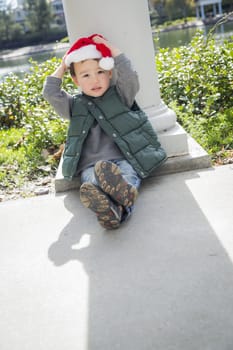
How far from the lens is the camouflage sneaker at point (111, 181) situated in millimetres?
2010

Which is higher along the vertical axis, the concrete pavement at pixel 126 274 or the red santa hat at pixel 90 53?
the red santa hat at pixel 90 53

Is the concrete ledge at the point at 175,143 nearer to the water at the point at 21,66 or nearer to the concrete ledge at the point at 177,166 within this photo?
the concrete ledge at the point at 177,166

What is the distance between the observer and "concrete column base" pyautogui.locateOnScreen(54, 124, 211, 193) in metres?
2.71

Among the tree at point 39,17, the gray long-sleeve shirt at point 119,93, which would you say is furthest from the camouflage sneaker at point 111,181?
the tree at point 39,17

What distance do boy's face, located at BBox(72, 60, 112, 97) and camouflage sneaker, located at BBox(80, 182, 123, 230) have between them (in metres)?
0.74

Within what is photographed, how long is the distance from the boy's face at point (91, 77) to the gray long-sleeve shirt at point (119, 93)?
0.31 ft

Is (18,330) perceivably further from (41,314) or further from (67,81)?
(67,81)

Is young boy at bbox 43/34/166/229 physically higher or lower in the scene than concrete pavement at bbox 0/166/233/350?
higher

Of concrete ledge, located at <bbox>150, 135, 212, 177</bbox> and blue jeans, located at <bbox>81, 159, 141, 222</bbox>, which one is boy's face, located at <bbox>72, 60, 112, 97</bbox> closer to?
blue jeans, located at <bbox>81, 159, 141, 222</bbox>

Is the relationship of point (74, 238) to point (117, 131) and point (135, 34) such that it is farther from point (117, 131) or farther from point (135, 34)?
point (135, 34)

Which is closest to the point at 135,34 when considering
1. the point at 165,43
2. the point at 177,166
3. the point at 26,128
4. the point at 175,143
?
the point at 175,143

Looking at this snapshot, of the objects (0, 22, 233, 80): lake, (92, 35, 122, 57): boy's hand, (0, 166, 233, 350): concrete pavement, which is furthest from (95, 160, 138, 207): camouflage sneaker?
(0, 22, 233, 80): lake

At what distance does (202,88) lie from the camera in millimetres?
3922

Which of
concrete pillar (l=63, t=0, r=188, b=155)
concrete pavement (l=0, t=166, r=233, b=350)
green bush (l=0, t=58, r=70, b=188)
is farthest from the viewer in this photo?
green bush (l=0, t=58, r=70, b=188)
